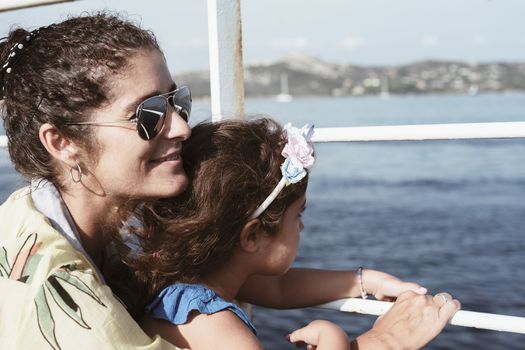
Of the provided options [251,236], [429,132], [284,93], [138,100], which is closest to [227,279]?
[251,236]

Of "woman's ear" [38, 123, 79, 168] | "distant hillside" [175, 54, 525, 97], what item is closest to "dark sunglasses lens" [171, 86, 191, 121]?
"woman's ear" [38, 123, 79, 168]

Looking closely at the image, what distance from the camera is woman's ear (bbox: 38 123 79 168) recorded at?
56.2 inches

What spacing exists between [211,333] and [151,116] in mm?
458

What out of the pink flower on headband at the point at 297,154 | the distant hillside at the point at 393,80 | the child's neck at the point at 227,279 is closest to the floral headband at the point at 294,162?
the pink flower on headband at the point at 297,154

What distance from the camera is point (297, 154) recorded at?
4.81ft

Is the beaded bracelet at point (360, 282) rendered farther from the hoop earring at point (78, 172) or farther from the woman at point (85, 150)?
the hoop earring at point (78, 172)

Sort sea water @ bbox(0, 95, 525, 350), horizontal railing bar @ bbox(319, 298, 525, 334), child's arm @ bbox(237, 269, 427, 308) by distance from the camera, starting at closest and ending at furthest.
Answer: horizontal railing bar @ bbox(319, 298, 525, 334)
child's arm @ bbox(237, 269, 427, 308)
sea water @ bbox(0, 95, 525, 350)

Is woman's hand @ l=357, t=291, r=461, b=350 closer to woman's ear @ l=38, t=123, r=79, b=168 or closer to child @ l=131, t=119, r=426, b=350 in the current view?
child @ l=131, t=119, r=426, b=350

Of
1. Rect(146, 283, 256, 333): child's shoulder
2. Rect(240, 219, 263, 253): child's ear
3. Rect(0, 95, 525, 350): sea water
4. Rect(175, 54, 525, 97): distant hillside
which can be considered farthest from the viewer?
Rect(175, 54, 525, 97): distant hillside

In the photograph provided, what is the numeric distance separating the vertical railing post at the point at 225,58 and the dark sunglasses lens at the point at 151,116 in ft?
0.71

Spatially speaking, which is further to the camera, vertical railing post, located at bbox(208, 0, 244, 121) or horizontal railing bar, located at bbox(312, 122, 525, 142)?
vertical railing post, located at bbox(208, 0, 244, 121)

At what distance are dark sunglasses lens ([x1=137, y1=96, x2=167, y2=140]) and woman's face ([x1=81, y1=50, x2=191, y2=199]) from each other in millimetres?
13

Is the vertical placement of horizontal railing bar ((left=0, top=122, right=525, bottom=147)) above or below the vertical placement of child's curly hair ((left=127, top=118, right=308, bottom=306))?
above

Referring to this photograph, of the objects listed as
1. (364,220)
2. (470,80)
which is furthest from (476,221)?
(470,80)
